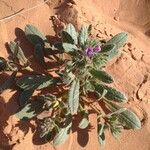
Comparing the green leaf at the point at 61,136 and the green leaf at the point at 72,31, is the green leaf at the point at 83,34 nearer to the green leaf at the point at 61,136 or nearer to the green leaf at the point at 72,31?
the green leaf at the point at 72,31

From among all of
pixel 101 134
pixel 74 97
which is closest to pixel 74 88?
pixel 74 97

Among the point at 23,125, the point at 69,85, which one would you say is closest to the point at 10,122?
the point at 23,125

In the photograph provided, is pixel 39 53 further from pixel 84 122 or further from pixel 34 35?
pixel 84 122

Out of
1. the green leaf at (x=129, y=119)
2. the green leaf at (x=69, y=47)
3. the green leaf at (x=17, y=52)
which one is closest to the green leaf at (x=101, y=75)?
the green leaf at (x=69, y=47)

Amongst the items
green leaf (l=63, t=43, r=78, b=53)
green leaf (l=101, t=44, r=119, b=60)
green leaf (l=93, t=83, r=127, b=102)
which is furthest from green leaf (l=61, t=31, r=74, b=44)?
green leaf (l=93, t=83, r=127, b=102)

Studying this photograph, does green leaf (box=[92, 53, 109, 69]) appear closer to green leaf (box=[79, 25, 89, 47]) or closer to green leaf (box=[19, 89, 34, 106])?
green leaf (box=[79, 25, 89, 47])

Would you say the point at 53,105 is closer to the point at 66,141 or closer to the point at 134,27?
the point at 66,141
